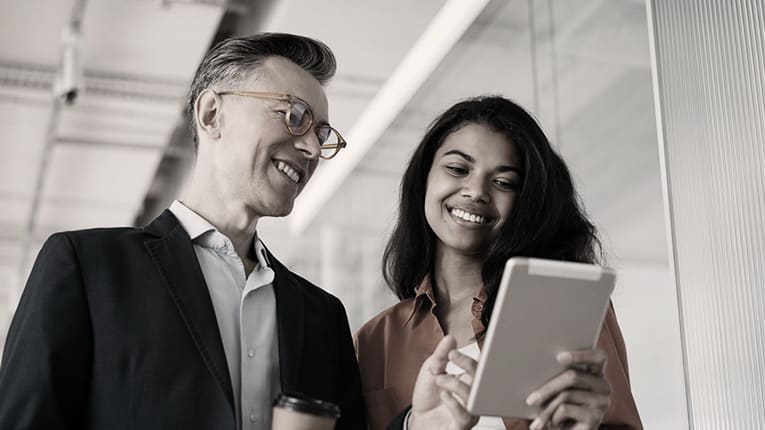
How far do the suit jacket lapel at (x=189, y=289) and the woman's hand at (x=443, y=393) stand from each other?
0.34 metres

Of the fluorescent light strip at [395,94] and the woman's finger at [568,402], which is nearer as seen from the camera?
the woman's finger at [568,402]

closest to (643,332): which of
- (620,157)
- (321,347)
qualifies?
(620,157)

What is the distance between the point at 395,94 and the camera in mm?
4238

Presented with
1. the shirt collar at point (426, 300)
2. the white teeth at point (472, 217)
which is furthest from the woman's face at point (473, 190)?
the shirt collar at point (426, 300)

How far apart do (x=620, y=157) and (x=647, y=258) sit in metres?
0.32

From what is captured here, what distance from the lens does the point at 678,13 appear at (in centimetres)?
247

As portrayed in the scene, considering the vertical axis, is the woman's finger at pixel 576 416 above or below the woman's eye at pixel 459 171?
below

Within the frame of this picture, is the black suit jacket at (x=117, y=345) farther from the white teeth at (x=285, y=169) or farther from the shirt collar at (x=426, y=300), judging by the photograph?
the shirt collar at (x=426, y=300)

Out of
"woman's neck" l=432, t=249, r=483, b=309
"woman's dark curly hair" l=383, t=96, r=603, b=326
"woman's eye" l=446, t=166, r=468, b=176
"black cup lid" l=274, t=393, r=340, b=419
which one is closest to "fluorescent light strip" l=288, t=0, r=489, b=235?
"woman's dark curly hair" l=383, t=96, r=603, b=326

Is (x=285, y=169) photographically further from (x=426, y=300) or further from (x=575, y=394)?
(x=575, y=394)

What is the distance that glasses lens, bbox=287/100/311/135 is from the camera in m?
2.00

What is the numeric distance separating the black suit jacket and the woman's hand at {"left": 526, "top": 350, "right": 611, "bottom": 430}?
44cm

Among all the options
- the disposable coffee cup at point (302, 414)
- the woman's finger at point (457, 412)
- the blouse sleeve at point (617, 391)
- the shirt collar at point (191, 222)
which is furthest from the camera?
the blouse sleeve at point (617, 391)

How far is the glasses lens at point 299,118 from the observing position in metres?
2.00
